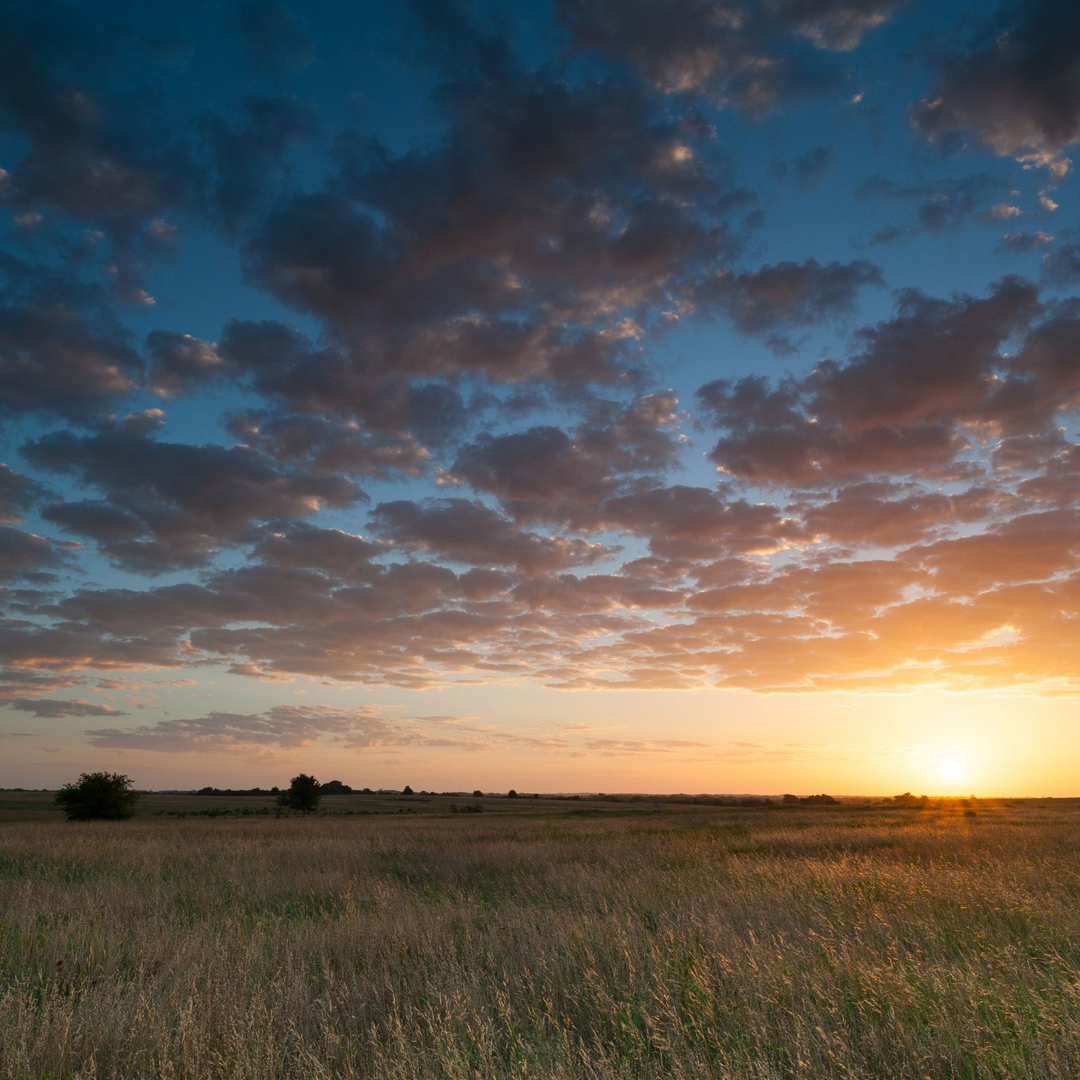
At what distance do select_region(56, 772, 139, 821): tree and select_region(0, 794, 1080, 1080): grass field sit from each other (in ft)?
156

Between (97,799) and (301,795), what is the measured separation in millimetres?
23301

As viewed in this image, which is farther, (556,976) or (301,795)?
(301,795)

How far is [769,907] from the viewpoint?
10641 mm

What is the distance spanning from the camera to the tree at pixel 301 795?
74.8m

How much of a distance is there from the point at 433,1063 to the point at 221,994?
278cm

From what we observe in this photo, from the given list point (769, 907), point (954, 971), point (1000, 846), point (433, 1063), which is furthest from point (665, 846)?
point (433, 1063)

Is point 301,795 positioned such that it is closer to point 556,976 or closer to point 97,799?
point 97,799

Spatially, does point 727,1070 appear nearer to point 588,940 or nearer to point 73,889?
point 588,940

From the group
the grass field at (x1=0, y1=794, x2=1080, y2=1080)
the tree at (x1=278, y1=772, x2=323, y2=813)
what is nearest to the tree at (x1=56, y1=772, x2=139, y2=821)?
the tree at (x1=278, y1=772, x2=323, y2=813)

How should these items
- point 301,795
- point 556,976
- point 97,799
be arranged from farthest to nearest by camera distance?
point 301,795, point 97,799, point 556,976

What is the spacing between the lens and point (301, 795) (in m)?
75.6

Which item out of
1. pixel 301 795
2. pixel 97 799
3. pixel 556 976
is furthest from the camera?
pixel 301 795

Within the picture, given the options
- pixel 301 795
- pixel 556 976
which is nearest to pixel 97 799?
pixel 301 795

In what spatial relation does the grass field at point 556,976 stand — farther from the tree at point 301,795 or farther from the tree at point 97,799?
the tree at point 301,795
